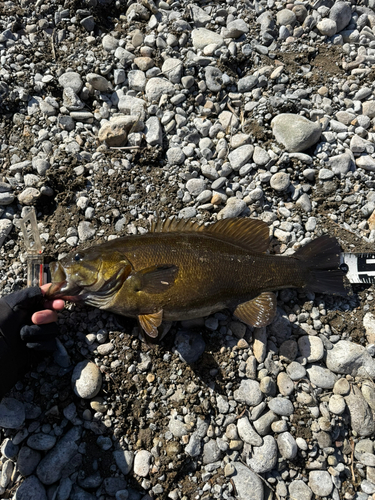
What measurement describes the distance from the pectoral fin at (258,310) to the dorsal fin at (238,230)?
1.89 ft

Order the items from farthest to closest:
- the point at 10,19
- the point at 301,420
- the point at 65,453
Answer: the point at 10,19, the point at 301,420, the point at 65,453

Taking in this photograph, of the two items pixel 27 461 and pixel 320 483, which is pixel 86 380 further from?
pixel 320 483

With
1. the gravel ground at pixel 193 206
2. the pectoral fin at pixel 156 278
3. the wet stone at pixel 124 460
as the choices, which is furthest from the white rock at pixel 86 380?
the pectoral fin at pixel 156 278

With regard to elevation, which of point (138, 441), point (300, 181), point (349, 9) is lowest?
point (138, 441)

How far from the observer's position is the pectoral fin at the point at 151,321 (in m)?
3.67

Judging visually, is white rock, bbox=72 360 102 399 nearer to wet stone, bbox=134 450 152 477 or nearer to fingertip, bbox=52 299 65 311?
fingertip, bbox=52 299 65 311

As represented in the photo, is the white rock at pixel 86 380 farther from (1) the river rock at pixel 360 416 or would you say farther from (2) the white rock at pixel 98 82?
(2) the white rock at pixel 98 82

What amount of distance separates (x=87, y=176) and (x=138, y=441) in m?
3.17

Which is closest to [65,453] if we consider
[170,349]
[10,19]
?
[170,349]

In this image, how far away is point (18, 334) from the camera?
373 cm

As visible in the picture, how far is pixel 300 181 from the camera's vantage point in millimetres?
4684

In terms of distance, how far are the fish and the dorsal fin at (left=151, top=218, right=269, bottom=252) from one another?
0.5 inches

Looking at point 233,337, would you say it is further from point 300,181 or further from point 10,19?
point 10,19

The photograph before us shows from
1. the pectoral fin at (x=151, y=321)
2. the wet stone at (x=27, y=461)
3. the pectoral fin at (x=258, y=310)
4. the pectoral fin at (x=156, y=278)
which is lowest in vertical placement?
the wet stone at (x=27, y=461)
